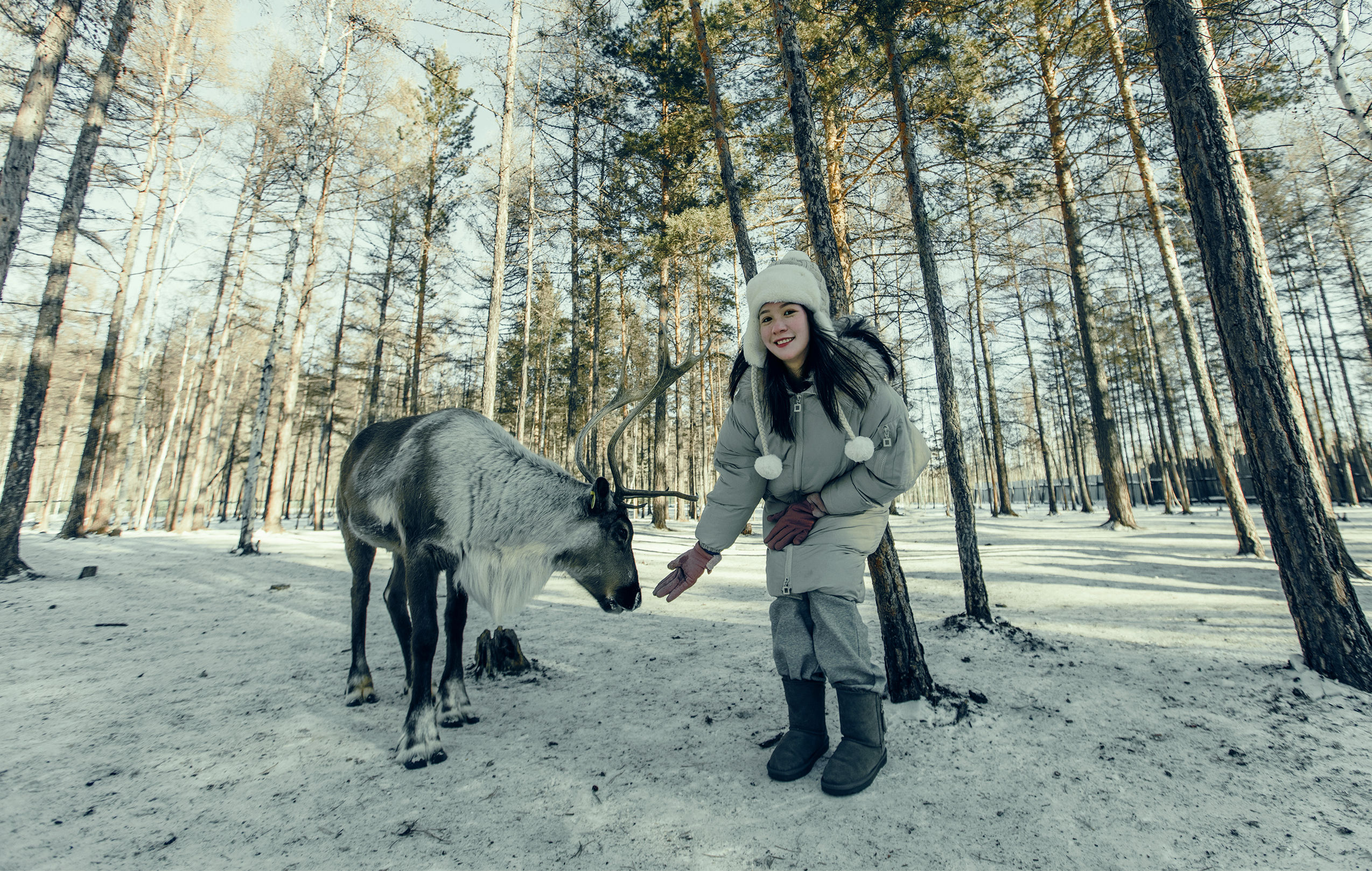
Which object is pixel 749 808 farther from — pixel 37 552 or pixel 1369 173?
pixel 37 552

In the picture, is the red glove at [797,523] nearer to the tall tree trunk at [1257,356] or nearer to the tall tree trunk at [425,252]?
the tall tree trunk at [1257,356]

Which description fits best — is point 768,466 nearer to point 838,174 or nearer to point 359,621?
point 359,621

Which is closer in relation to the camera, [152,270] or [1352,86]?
[1352,86]

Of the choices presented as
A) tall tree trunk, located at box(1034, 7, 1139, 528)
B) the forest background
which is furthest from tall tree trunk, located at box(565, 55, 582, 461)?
tall tree trunk, located at box(1034, 7, 1139, 528)

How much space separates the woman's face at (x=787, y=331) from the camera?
2.42 metres

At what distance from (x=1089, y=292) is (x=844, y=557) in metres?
14.1

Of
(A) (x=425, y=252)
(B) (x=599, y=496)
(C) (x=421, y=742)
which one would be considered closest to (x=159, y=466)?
(A) (x=425, y=252)

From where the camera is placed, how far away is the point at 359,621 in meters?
3.63

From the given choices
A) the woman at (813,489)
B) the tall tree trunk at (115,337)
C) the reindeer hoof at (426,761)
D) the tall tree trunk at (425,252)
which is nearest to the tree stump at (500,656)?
the reindeer hoof at (426,761)

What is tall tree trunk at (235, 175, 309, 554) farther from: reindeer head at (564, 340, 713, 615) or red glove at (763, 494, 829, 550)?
red glove at (763, 494, 829, 550)

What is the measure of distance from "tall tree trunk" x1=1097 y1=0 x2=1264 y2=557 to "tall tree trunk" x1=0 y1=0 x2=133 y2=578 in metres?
15.1

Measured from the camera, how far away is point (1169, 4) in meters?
3.66

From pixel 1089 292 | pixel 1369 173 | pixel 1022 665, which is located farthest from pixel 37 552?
pixel 1089 292

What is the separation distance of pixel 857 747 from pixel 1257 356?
12.0 feet
